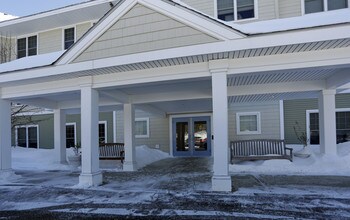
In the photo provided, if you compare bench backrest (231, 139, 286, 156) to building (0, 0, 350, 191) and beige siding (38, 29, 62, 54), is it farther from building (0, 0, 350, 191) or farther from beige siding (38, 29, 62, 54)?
beige siding (38, 29, 62, 54)

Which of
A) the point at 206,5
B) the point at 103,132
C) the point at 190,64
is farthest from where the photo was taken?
the point at 103,132

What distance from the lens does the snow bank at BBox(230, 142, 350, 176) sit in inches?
402

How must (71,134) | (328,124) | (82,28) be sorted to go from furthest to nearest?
(71,134) < (82,28) < (328,124)

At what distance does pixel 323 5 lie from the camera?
1324 cm

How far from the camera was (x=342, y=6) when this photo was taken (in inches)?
514

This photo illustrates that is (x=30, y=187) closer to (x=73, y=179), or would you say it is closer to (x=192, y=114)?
(x=73, y=179)

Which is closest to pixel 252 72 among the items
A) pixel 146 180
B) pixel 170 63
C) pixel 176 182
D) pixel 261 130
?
pixel 170 63

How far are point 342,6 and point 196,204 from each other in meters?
12.0

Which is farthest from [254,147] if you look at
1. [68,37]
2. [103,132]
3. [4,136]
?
[68,37]

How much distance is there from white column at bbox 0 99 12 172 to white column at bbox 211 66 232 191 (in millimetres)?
8189

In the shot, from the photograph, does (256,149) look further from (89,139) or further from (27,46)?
(27,46)

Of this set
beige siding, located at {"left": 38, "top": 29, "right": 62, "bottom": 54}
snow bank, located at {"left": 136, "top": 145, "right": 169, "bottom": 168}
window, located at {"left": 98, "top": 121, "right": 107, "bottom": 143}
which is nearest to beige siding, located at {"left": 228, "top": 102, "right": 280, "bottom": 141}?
snow bank, located at {"left": 136, "top": 145, "right": 169, "bottom": 168}

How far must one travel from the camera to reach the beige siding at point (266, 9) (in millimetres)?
13914

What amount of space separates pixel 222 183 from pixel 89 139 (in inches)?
170
